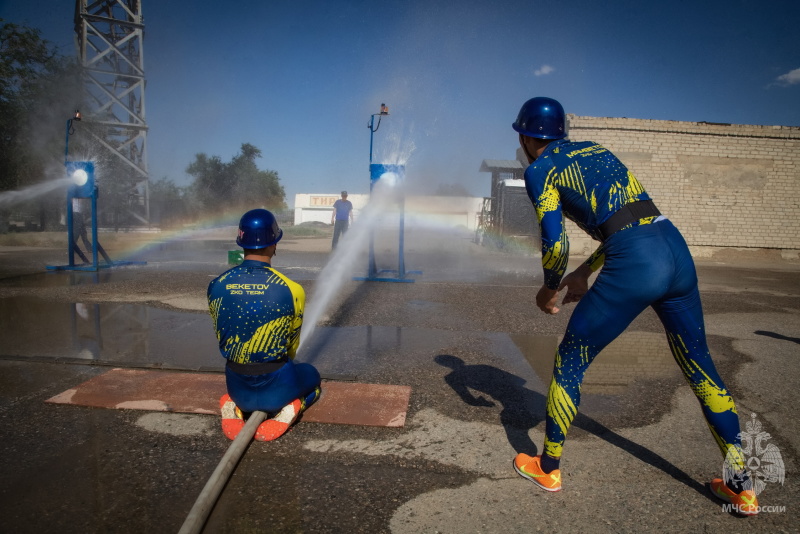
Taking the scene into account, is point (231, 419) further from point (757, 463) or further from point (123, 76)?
point (123, 76)

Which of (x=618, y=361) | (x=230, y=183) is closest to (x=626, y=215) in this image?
(x=618, y=361)

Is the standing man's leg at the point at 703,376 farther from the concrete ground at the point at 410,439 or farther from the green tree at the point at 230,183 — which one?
the green tree at the point at 230,183

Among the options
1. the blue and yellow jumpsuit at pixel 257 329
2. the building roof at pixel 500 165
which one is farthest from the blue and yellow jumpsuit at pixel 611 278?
the building roof at pixel 500 165

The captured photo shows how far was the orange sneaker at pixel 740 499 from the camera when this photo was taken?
2291mm

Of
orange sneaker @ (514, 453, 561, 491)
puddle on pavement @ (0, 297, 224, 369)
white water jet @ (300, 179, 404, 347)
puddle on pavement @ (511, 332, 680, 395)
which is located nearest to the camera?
orange sneaker @ (514, 453, 561, 491)

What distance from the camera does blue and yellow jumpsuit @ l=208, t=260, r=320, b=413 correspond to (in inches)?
110

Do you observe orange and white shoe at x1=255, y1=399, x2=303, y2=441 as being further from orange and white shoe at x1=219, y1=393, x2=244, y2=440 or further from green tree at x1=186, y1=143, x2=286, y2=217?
green tree at x1=186, y1=143, x2=286, y2=217

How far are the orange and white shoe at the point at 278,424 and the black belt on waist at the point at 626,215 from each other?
2226mm

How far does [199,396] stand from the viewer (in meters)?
3.62

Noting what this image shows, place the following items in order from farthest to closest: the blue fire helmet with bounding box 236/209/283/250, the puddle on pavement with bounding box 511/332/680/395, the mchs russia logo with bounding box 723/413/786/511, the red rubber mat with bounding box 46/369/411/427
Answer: the puddle on pavement with bounding box 511/332/680/395 → the red rubber mat with bounding box 46/369/411/427 → the blue fire helmet with bounding box 236/209/283/250 → the mchs russia logo with bounding box 723/413/786/511

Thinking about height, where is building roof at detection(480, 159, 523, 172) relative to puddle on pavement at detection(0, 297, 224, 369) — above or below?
above

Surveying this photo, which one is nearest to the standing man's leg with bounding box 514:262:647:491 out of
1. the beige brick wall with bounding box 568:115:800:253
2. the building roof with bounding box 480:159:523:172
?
the beige brick wall with bounding box 568:115:800:253

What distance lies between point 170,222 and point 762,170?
39.1m

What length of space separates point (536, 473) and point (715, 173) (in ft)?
65.0
